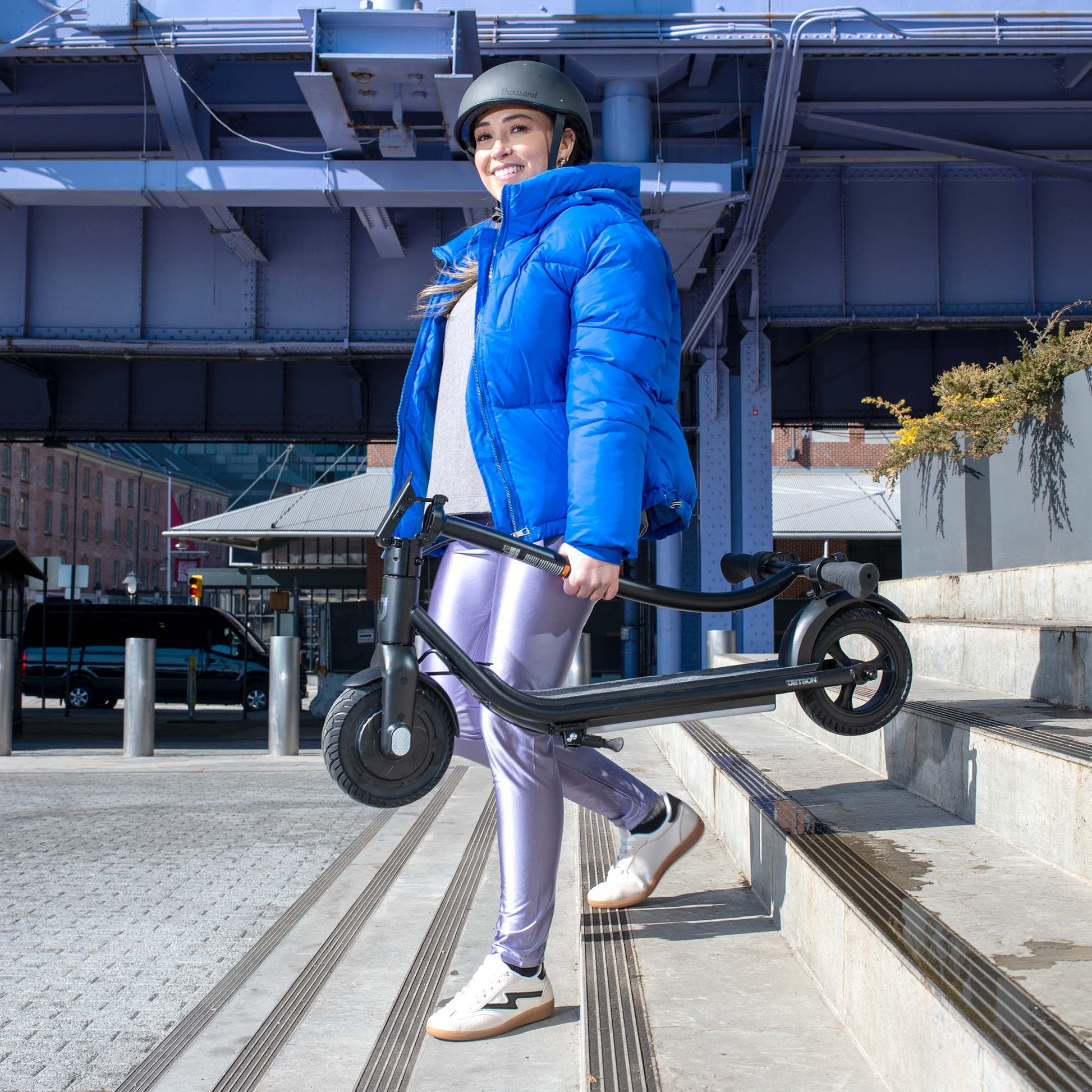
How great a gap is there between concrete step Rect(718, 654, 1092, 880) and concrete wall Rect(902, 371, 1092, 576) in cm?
179

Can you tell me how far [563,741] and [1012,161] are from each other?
11079 mm

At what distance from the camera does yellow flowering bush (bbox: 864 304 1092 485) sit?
17.4 feet

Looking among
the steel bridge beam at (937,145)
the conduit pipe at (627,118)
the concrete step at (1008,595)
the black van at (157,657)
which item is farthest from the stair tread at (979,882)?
the black van at (157,657)

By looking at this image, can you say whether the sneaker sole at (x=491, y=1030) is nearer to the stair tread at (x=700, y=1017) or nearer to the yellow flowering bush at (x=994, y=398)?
the stair tread at (x=700, y=1017)

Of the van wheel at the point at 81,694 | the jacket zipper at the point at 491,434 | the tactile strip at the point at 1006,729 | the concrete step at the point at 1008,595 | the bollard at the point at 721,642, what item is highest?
the jacket zipper at the point at 491,434

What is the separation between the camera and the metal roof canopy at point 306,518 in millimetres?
26906

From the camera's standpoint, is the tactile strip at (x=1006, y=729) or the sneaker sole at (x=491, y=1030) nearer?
the sneaker sole at (x=491, y=1030)

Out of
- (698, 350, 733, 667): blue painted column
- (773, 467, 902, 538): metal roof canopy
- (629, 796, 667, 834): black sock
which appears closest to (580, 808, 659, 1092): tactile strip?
(629, 796, 667, 834): black sock

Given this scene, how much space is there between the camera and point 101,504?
227ft

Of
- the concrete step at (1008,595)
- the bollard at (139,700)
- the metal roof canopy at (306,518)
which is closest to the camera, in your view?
the concrete step at (1008,595)

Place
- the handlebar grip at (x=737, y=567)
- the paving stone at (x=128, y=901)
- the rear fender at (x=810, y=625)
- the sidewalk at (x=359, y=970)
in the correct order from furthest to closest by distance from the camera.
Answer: the handlebar grip at (x=737, y=567) → the rear fender at (x=810, y=625) → the paving stone at (x=128, y=901) → the sidewalk at (x=359, y=970)

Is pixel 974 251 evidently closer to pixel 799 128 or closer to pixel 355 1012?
pixel 799 128

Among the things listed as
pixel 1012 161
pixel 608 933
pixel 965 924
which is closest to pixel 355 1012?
pixel 608 933

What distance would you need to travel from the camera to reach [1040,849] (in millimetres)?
2326
